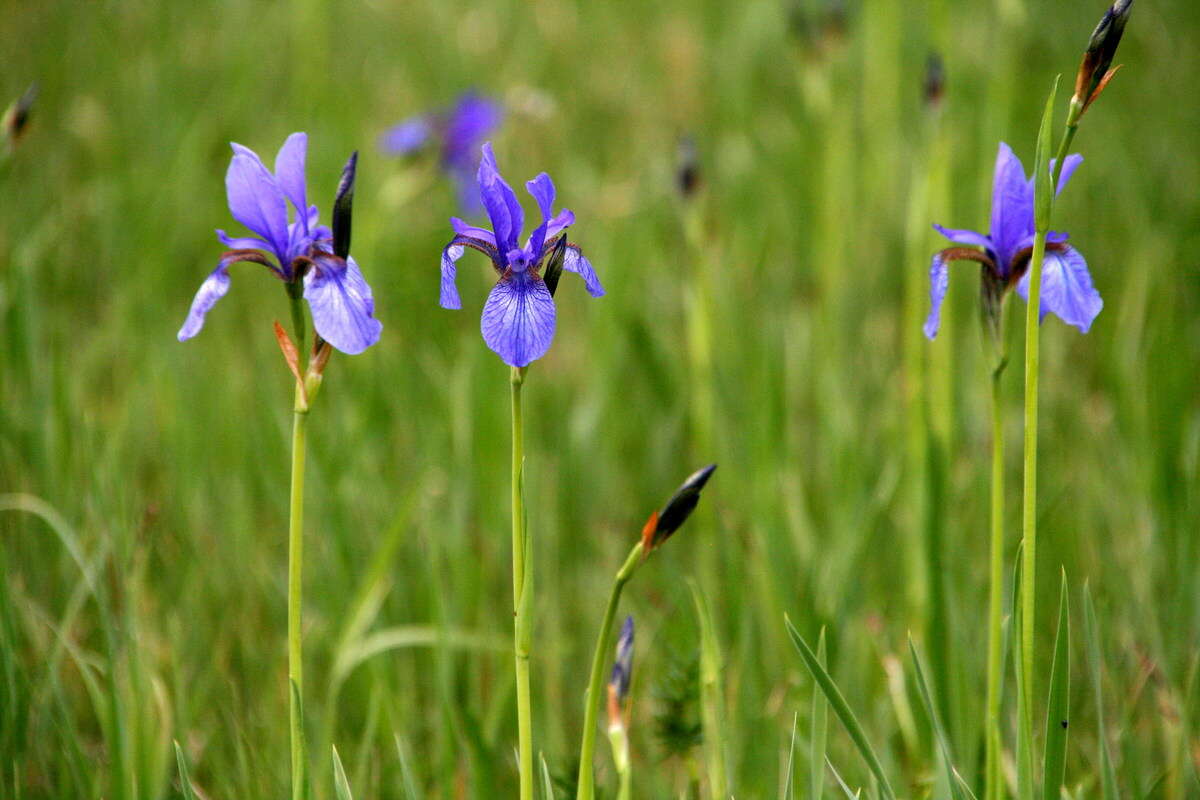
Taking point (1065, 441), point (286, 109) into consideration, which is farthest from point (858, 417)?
point (286, 109)

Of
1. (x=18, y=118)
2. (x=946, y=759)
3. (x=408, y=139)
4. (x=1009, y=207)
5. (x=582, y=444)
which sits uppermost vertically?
(x=408, y=139)

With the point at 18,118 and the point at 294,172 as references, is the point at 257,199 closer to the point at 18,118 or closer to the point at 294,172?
the point at 294,172

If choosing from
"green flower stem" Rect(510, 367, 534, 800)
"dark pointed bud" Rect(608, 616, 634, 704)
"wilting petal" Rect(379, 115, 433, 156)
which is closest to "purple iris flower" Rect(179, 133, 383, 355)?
"green flower stem" Rect(510, 367, 534, 800)

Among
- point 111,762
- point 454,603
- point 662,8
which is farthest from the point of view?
point 662,8

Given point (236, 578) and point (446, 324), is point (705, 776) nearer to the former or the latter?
point (236, 578)

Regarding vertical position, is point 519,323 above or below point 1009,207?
below

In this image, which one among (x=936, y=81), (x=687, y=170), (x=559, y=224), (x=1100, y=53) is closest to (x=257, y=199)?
(x=559, y=224)

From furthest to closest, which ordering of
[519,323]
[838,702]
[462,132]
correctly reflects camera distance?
[462,132] → [838,702] → [519,323]
